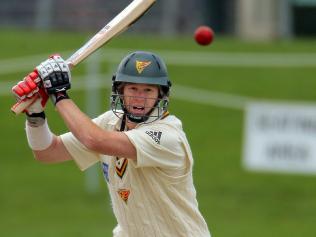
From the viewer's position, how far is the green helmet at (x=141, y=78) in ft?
25.6

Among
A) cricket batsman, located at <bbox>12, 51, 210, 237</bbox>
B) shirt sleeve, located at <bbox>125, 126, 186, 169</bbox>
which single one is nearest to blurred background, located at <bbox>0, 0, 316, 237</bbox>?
cricket batsman, located at <bbox>12, 51, 210, 237</bbox>

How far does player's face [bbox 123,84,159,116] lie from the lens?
7.76 meters

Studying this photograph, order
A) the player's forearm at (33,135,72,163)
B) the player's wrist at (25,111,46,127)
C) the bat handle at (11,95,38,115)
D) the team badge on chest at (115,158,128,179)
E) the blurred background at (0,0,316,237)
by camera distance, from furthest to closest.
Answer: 1. the blurred background at (0,0,316,237)
2. the player's forearm at (33,135,72,163)
3. the player's wrist at (25,111,46,127)
4. the team badge on chest at (115,158,128,179)
5. the bat handle at (11,95,38,115)

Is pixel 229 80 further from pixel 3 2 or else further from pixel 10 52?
pixel 3 2

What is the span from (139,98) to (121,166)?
0.49 metres

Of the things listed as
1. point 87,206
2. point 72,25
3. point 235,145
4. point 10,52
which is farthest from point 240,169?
point 72,25

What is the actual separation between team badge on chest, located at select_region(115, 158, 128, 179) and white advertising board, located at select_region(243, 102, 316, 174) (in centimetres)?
724

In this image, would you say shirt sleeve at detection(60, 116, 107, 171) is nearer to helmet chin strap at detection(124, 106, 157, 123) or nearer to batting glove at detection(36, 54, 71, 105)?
helmet chin strap at detection(124, 106, 157, 123)

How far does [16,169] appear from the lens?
1828cm

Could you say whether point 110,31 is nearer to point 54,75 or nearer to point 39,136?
point 54,75

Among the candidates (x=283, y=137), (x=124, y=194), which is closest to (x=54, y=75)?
(x=124, y=194)

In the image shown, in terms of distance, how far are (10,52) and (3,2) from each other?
13.2ft

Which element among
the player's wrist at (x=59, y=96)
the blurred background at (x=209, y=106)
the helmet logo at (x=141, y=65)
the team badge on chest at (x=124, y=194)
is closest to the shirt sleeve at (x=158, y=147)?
the team badge on chest at (x=124, y=194)

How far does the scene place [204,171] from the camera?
18.1 m
